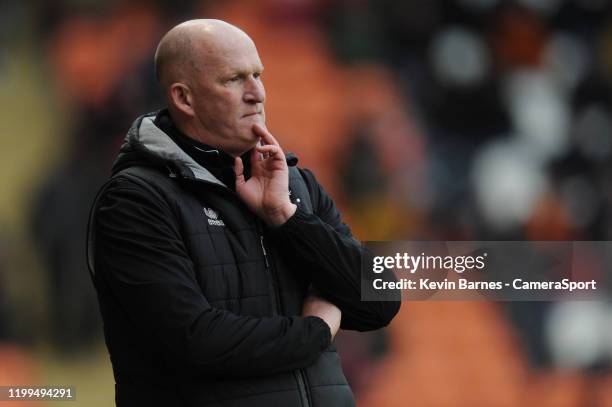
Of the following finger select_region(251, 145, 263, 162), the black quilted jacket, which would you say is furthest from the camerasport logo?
finger select_region(251, 145, 263, 162)

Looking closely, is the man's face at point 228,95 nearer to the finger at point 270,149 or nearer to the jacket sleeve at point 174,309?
the finger at point 270,149

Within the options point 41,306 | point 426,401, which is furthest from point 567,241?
point 41,306

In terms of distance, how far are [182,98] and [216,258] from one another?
30cm

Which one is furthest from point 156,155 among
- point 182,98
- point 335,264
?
point 335,264

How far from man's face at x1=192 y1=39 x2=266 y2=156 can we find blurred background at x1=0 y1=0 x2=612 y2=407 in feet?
7.76

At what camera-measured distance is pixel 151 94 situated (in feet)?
14.0

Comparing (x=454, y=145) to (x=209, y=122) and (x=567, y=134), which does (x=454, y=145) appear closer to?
(x=567, y=134)

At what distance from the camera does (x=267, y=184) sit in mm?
1932

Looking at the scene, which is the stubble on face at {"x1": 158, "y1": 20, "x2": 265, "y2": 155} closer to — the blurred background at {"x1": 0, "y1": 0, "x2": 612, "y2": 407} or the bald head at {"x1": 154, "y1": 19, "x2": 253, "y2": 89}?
the bald head at {"x1": 154, "y1": 19, "x2": 253, "y2": 89}

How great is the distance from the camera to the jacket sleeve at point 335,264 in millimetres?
1911

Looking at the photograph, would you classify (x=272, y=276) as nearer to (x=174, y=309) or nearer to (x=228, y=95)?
(x=174, y=309)

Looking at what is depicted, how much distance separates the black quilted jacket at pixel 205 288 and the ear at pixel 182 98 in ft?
0.19

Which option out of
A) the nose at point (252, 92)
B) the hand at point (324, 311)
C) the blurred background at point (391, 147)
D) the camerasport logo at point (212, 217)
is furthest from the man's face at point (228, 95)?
the blurred background at point (391, 147)

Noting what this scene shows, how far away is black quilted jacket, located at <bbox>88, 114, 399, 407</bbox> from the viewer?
1.79 metres
